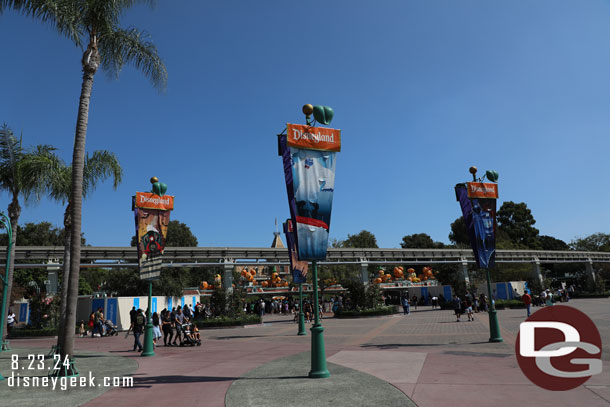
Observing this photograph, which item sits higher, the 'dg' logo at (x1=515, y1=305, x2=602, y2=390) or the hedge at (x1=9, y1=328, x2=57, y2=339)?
the 'dg' logo at (x1=515, y1=305, x2=602, y2=390)

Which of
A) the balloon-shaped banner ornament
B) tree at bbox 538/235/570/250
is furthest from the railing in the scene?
tree at bbox 538/235/570/250

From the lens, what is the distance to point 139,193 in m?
14.5

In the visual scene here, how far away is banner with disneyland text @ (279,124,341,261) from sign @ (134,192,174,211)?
22.3 feet

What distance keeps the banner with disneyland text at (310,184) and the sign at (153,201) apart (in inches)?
267

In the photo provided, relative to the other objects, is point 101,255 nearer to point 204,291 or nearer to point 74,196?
point 204,291

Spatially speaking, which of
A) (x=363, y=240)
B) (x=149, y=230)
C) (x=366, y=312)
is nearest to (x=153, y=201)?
(x=149, y=230)

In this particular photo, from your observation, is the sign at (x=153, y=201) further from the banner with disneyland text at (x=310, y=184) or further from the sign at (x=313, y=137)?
the sign at (x=313, y=137)

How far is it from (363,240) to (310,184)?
2672 inches

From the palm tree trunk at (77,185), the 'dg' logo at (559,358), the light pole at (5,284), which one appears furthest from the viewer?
the light pole at (5,284)

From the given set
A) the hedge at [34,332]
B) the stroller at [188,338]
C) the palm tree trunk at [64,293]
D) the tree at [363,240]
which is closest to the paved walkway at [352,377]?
the palm tree trunk at [64,293]

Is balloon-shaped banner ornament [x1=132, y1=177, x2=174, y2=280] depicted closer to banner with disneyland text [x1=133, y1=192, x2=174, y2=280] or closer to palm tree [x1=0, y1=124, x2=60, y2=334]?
banner with disneyland text [x1=133, y1=192, x2=174, y2=280]

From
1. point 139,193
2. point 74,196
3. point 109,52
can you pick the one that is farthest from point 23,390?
point 109,52

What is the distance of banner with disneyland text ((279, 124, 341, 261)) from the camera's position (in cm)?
970

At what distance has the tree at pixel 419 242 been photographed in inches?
3307
